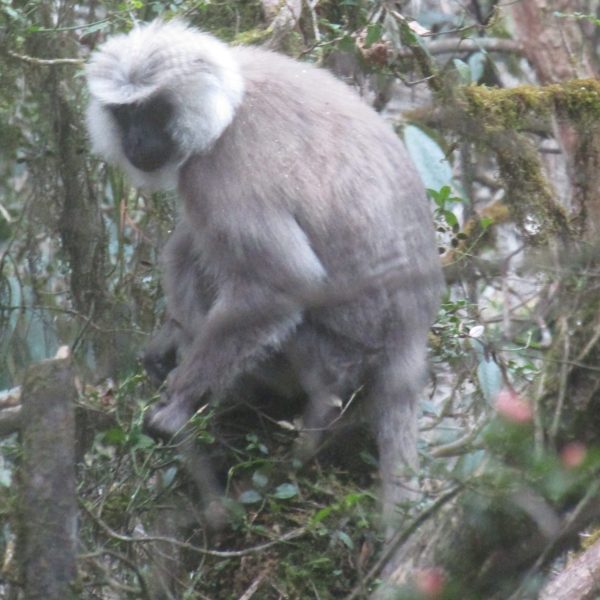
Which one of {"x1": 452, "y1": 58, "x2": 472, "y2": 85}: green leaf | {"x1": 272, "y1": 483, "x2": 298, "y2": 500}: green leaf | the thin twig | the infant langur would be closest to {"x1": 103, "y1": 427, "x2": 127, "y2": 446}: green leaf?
the infant langur

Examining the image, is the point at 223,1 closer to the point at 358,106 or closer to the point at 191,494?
the point at 358,106

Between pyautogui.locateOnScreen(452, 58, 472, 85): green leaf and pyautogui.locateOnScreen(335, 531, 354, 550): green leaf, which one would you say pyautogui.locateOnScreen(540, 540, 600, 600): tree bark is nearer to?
pyautogui.locateOnScreen(335, 531, 354, 550): green leaf

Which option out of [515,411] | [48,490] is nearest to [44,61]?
[48,490]

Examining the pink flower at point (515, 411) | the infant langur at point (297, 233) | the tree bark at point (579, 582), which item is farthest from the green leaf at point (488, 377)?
the pink flower at point (515, 411)

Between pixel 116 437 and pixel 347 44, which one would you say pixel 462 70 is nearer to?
pixel 347 44

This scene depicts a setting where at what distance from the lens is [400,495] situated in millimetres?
3932

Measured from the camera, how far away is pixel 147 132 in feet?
16.5

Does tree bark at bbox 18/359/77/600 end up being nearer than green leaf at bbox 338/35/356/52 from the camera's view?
Yes

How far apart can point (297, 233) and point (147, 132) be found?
0.84m

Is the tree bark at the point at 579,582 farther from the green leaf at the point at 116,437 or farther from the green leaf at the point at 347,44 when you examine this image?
the green leaf at the point at 347,44

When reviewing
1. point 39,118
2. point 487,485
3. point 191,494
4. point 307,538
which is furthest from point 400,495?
point 39,118

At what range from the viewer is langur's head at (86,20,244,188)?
485 centimetres

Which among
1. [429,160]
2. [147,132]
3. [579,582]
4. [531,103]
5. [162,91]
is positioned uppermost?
[162,91]

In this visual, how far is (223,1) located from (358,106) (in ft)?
3.65
